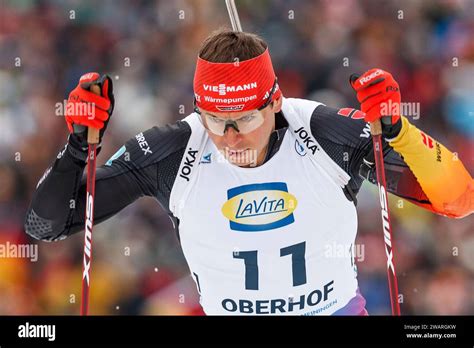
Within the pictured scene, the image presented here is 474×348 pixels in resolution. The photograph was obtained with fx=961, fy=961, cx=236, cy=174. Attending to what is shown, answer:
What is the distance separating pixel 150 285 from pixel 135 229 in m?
0.38

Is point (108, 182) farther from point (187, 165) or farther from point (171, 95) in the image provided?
point (171, 95)

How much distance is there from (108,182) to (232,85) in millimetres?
666

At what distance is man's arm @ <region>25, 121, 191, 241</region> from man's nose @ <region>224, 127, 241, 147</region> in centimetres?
30

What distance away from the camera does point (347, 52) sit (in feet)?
21.1

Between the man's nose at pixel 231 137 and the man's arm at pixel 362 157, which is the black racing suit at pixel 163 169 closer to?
the man's arm at pixel 362 157

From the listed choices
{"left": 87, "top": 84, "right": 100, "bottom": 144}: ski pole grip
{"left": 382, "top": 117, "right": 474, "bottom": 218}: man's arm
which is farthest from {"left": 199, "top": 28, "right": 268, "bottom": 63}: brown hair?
{"left": 382, "top": 117, "right": 474, "bottom": 218}: man's arm

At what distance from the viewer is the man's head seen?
384cm

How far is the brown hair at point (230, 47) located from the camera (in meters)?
3.90
